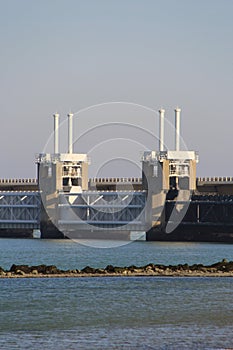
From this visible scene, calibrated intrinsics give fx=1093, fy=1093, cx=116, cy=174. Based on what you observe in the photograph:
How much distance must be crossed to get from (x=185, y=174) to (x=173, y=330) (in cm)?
8557

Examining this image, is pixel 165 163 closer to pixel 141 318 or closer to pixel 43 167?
pixel 43 167

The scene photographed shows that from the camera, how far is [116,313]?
44.3m

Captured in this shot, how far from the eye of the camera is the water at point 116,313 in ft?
120

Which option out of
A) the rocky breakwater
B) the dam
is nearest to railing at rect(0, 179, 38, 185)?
the dam

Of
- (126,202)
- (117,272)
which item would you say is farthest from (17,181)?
(117,272)

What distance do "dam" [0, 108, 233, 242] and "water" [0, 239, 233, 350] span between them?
194 feet

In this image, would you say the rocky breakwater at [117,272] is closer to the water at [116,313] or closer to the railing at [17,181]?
the water at [116,313]

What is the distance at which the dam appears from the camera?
119 meters

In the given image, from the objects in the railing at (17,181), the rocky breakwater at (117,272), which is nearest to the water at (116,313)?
the rocky breakwater at (117,272)

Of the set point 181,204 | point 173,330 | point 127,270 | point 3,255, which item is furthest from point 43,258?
point 173,330

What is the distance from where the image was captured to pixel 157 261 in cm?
8025

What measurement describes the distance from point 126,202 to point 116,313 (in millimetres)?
80328

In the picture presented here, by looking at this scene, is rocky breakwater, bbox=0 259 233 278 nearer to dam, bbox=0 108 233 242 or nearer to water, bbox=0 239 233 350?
water, bbox=0 239 233 350

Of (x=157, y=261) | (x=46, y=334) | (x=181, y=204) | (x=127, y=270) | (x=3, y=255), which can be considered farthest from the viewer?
(x=181, y=204)
